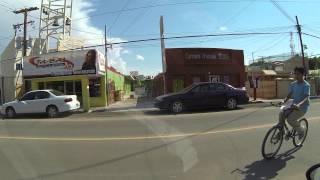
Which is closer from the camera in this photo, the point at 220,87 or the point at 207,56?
the point at 220,87

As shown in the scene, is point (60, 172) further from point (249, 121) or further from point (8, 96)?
point (8, 96)

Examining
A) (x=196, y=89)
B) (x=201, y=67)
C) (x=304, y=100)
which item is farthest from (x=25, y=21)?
(x=304, y=100)

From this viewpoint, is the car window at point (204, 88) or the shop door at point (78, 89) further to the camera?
→ the shop door at point (78, 89)

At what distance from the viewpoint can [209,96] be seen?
2481 cm

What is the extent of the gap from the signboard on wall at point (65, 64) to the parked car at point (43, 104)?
6.36 meters

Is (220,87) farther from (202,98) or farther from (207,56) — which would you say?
(207,56)

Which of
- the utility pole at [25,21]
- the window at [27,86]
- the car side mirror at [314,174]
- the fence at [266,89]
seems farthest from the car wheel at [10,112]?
the car side mirror at [314,174]

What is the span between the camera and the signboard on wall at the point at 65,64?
1305 inches

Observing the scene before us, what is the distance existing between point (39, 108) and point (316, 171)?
23873mm

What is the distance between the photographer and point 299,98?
1020 cm

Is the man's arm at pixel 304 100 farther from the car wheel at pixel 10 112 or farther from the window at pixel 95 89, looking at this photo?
the window at pixel 95 89

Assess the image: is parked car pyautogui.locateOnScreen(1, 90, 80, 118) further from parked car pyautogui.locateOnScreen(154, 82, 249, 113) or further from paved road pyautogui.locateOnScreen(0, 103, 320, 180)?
paved road pyautogui.locateOnScreen(0, 103, 320, 180)

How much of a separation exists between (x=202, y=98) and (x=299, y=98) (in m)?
14.5

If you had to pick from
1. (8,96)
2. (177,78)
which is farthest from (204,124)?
(8,96)
